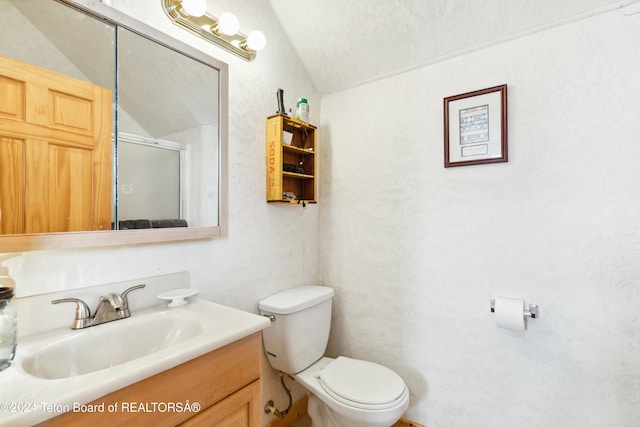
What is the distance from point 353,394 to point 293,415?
2.19 ft

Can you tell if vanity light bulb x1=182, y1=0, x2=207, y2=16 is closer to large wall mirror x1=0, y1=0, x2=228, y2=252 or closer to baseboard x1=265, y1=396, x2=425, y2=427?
large wall mirror x1=0, y1=0, x2=228, y2=252

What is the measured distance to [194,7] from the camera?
1.15m

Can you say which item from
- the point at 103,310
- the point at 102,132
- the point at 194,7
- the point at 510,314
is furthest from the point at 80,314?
the point at 510,314

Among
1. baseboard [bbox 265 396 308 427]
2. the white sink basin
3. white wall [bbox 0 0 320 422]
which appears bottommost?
baseboard [bbox 265 396 308 427]

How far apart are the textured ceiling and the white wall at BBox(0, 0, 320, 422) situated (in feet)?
0.43

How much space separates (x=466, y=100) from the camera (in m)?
1.47

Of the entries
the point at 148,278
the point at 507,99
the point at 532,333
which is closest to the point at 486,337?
the point at 532,333

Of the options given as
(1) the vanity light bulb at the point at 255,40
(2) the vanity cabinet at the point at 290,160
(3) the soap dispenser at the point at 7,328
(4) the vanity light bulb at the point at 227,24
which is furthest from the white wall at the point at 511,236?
(3) the soap dispenser at the point at 7,328

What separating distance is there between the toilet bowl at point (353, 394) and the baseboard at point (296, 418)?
25cm

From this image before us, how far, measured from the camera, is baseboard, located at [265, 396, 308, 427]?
1643 millimetres

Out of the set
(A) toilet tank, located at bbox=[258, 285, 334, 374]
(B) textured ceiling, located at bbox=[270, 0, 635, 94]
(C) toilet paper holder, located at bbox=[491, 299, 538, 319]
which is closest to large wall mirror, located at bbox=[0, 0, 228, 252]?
(A) toilet tank, located at bbox=[258, 285, 334, 374]

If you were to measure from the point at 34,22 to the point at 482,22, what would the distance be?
1678 mm

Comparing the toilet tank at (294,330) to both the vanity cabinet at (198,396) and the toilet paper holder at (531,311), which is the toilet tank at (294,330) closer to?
the vanity cabinet at (198,396)

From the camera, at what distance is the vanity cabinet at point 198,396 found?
2.11 feet
